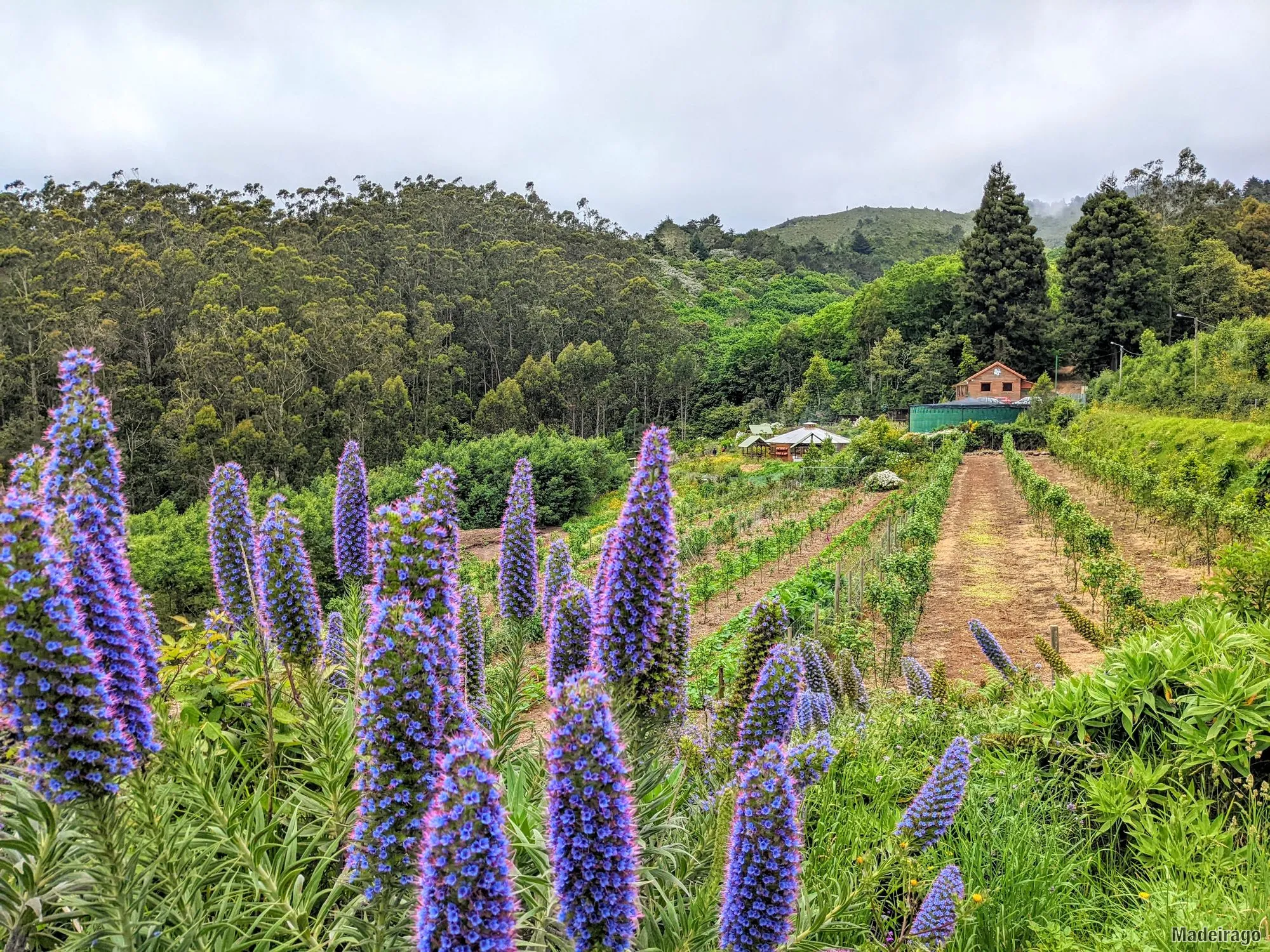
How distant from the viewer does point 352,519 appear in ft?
16.4

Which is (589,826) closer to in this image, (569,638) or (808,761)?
(808,761)

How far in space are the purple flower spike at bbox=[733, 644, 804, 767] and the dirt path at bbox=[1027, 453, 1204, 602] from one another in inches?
556

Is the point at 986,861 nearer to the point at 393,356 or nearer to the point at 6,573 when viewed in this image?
the point at 6,573

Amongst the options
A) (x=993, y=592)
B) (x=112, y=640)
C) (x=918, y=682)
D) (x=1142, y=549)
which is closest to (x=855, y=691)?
(x=918, y=682)

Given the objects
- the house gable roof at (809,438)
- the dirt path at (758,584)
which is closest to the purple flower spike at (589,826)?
the dirt path at (758,584)

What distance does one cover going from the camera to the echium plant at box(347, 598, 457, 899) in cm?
182

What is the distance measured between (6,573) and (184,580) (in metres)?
19.6

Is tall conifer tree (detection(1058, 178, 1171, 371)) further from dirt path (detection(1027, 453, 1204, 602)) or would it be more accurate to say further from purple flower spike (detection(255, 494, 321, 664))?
purple flower spike (detection(255, 494, 321, 664))

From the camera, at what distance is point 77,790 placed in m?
1.67

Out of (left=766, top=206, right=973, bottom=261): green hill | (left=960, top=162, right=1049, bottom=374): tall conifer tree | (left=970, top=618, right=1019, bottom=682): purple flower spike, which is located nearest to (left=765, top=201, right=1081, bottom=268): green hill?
(left=766, top=206, right=973, bottom=261): green hill

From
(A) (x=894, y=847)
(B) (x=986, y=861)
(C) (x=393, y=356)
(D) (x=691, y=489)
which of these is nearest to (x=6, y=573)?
(A) (x=894, y=847)

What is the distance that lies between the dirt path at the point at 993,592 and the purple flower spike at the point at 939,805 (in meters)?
6.56

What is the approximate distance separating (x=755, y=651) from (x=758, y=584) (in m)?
16.0

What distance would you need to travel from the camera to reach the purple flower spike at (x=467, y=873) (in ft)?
4.73
